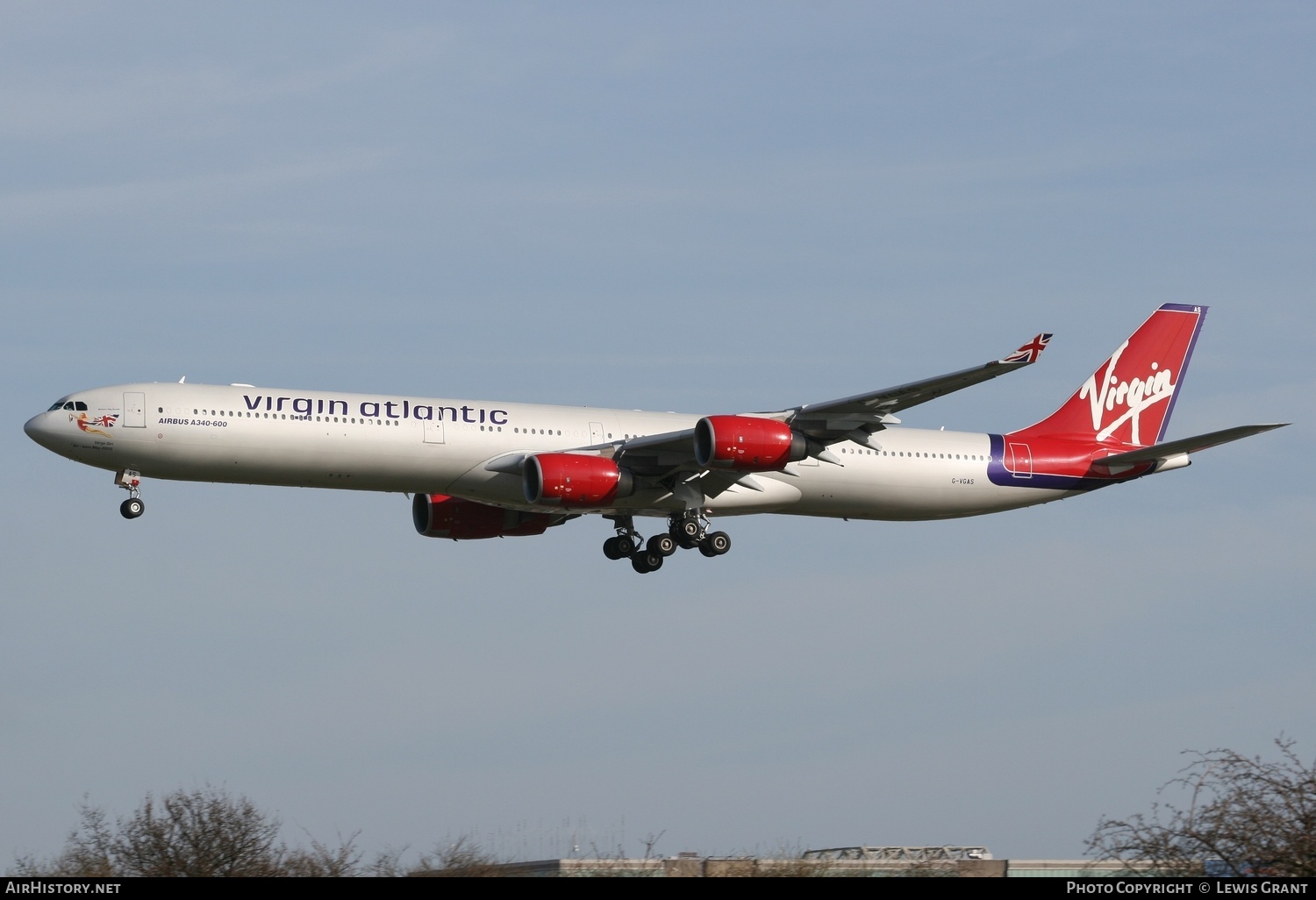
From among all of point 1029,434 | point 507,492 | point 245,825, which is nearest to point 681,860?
point 245,825

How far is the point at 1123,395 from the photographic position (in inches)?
2196

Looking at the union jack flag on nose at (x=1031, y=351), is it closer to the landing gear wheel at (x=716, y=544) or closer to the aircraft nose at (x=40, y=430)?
the landing gear wheel at (x=716, y=544)

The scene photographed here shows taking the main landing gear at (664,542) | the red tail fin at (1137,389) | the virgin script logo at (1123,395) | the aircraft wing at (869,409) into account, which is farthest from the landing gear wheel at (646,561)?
the virgin script logo at (1123,395)

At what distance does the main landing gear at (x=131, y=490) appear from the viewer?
146 feet

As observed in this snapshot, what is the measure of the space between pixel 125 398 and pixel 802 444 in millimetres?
18142

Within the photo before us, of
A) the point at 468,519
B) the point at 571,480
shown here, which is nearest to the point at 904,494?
the point at 571,480

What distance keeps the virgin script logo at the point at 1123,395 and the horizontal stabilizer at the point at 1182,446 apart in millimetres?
1511

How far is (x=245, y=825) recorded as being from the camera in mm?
34625

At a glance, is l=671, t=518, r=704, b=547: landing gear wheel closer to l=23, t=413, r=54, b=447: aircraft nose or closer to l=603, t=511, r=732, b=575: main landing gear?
l=603, t=511, r=732, b=575: main landing gear

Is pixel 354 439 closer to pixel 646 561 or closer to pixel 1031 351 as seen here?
pixel 646 561
